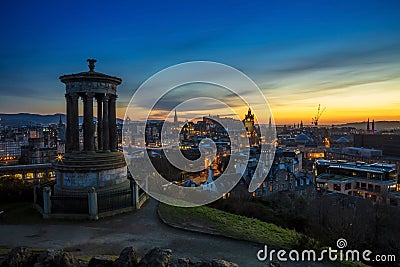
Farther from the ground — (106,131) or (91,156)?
(106,131)

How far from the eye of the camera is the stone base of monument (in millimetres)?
13898

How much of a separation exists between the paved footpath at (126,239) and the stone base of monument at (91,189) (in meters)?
0.81

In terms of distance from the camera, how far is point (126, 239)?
11.2 meters

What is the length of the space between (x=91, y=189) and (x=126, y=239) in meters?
3.82

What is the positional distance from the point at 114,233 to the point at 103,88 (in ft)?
28.8

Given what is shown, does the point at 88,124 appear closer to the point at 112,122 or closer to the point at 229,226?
the point at 112,122

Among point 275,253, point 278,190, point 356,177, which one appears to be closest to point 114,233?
point 275,253

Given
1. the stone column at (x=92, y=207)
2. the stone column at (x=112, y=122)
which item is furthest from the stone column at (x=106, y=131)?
the stone column at (x=92, y=207)

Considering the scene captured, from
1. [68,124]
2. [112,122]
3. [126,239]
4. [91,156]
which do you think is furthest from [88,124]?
[126,239]

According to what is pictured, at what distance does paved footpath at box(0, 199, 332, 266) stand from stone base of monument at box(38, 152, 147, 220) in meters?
0.81

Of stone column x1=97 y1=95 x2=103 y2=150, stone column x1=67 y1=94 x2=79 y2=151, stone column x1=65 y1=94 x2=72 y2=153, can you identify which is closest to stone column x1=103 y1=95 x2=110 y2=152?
stone column x1=97 y1=95 x2=103 y2=150

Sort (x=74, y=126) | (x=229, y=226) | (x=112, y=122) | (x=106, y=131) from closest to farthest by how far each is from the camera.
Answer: (x=229, y=226) < (x=74, y=126) < (x=106, y=131) < (x=112, y=122)

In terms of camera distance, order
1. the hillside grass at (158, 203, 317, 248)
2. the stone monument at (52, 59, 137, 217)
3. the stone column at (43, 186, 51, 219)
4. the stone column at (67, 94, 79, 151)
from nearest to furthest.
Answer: the hillside grass at (158, 203, 317, 248) → the stone column at (43, 186, 51, 219) → the stone monument at (52, 59, 137, 217) → the stone column at (67, 94, 79, 151)

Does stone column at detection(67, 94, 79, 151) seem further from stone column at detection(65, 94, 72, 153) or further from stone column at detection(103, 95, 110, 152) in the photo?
stone column at detection(103, 95, 110, 152)
